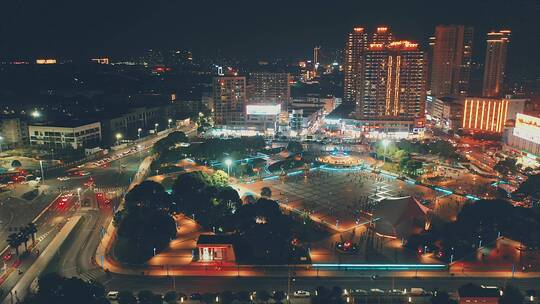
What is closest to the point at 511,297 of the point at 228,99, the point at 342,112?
the point at 228,99

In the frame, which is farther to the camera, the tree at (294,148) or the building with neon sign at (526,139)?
the tree at (294,148)

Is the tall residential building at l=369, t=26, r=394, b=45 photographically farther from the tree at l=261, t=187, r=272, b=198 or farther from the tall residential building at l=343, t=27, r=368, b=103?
Result: the tree at l=261, t=187, r=272, b=198

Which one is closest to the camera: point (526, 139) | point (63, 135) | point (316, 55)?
point (526, 139)

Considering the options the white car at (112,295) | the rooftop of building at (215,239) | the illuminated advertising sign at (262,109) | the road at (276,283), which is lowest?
→ the road at (276,283)

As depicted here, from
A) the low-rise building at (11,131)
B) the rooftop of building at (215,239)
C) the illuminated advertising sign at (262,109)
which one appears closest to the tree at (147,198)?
the rooftop of building at (215,239)

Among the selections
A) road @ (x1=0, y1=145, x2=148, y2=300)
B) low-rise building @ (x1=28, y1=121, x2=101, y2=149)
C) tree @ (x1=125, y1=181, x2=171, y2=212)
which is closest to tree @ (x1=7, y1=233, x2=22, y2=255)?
road @ (x1=0, y1=145, x2=148, y2=300)

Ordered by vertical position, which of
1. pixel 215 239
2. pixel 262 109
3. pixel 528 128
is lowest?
pixel 215 239

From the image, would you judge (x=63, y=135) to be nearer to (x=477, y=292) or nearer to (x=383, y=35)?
(x=477, y=292)

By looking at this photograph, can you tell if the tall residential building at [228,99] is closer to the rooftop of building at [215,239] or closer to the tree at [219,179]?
the tree at [219,179]
